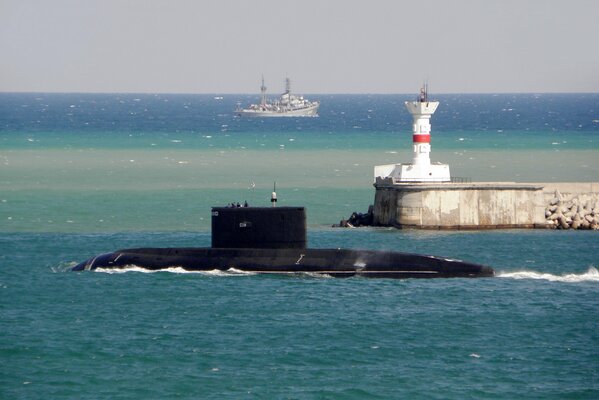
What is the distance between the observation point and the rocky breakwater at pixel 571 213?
65.1 m

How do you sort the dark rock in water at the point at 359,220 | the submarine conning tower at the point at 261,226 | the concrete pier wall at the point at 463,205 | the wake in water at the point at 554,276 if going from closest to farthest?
1. the submarine conning tower at the point at 261,226
2. the wake in water at the point at 554,276
3. the concrete pier wall at the point at 463,205
4. the dark rock in water at the point at 359,220

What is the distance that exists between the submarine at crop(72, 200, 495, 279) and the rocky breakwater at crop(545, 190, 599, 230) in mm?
15738

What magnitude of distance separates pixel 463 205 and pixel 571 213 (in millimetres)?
6174

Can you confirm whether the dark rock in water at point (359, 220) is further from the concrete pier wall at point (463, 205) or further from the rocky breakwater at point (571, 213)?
the rocky breakwater at point (571, 213)

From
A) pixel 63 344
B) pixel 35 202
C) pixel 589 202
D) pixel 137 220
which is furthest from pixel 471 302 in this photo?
pixel 35 202

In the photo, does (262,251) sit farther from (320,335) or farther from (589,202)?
(589,202)

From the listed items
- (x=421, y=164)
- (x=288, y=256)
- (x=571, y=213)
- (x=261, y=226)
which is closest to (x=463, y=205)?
(x=421, y=164)

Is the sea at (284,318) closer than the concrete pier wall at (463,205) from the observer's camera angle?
Yes

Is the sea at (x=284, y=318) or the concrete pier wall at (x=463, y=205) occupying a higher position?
the concrete pier wall at (x=463, y=205)

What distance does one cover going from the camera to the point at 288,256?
49.5m

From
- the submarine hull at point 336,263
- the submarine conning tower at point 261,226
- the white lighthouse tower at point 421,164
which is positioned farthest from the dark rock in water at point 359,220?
the submarine conning tower at point 261,226

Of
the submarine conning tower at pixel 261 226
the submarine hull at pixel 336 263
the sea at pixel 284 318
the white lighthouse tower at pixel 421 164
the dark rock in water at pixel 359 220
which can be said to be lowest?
the sea at pixel 284 318

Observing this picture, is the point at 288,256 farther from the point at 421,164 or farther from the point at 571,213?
the point at 571,213

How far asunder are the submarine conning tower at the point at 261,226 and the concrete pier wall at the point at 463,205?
1450 centimetres
